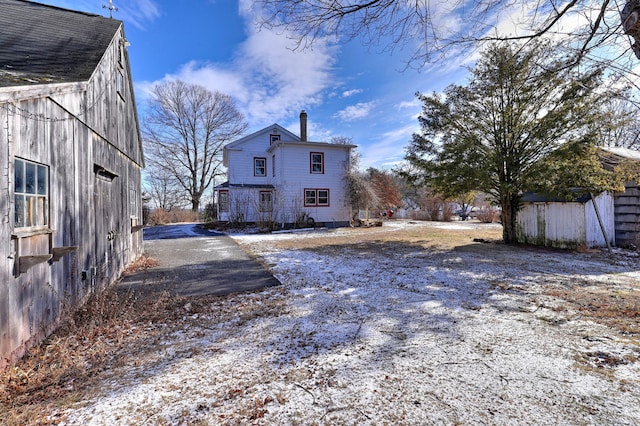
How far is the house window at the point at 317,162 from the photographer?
751 inches

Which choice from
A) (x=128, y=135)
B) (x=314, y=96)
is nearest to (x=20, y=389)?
(x=128, y=135)

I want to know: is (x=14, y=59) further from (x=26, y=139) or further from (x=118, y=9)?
(x=118, y=9)

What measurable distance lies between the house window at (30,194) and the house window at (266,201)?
14.9 meters

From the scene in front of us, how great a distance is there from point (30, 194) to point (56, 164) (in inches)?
26.7

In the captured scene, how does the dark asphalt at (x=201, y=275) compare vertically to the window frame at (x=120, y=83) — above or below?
below

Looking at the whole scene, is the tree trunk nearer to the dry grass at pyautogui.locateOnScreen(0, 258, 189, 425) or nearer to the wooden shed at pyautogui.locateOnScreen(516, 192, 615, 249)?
the wooden shed at pyautogui.locateOnScreen(516, 192, 615, 249)

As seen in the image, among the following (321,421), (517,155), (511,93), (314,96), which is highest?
(314,96)

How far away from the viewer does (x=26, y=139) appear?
2.82 meters

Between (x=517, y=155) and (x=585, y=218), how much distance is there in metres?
2.88

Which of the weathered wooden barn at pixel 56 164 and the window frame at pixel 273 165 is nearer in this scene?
the weathered wooden barn at pixel 56 164

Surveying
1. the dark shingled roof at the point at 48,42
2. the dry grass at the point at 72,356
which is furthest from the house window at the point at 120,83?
the dry grass at the point at 72,356

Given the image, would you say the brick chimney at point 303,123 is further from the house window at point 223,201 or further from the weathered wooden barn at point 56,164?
the weathered wooden barn at point 56,164

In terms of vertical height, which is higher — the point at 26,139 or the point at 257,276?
the point at 26,139

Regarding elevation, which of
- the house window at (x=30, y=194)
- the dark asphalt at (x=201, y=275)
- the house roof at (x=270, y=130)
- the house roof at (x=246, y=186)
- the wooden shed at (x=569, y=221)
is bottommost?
the dark asphalt at (x=201, y=275)
